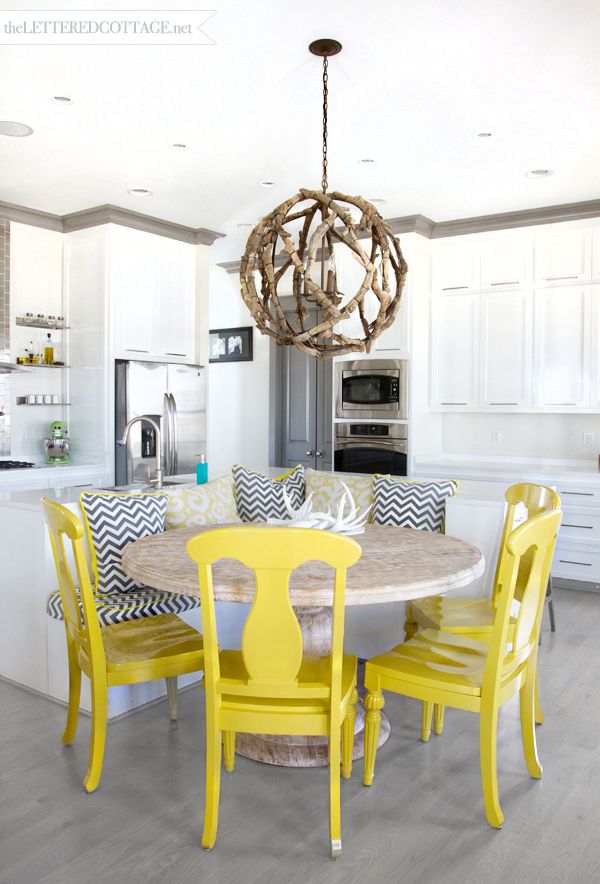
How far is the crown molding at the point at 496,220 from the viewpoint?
4.91 m

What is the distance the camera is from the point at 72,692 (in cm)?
244

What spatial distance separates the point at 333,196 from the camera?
8.54 ft

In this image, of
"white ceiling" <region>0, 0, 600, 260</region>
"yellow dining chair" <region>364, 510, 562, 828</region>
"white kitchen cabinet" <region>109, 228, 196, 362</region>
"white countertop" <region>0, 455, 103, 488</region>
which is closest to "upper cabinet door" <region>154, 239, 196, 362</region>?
"white kitchen cabinet" <region>109, 228, 196, 362</region>

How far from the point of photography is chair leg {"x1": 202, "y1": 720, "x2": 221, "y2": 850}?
1891mm

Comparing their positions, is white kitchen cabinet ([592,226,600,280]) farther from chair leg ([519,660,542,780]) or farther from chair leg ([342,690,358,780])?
chair leg ([342,690,358,780])

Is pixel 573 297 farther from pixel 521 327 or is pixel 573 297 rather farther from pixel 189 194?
pixel 189 194

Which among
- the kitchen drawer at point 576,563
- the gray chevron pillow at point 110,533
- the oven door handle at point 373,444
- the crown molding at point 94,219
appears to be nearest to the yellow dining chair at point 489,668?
the gray chevron pillow at point 110,533

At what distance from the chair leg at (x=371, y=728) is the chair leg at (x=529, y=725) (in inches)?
18.0

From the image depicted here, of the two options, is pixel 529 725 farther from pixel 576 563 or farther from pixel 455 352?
pixel 455 352

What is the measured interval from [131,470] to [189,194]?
1.98 m

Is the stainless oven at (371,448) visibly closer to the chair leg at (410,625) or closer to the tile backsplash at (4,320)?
the chair leg at (410,625)

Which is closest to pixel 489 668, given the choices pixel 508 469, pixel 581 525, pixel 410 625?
pixel 410 625

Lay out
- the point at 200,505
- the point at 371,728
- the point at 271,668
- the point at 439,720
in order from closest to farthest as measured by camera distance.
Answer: the point at 271,668
the point at 371,728
the point at 439,720
the point at 200,505

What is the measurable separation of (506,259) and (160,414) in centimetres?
284
